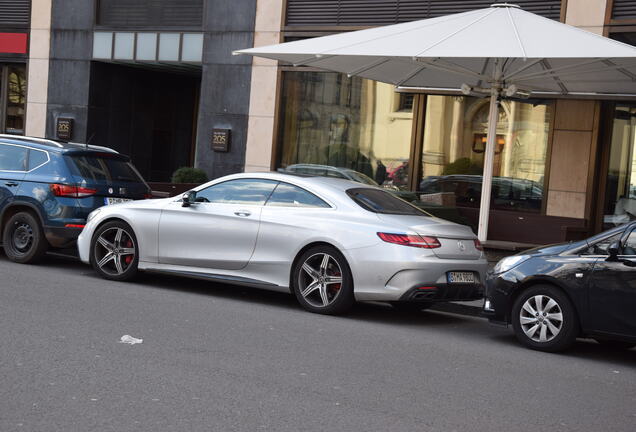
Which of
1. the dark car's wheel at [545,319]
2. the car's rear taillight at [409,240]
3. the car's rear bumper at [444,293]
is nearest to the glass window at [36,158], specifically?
the car's rear taillight at [409,240]

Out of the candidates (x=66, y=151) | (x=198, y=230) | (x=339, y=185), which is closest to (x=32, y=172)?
(x=66, y=151)

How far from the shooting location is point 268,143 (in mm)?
19344

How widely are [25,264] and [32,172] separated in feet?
4.05

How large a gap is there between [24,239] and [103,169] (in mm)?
1408

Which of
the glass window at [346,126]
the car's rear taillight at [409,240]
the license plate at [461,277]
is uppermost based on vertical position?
the glass window at [346,126]

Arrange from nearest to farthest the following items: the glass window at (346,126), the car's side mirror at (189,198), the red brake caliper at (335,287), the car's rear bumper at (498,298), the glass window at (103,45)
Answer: the car's rear bumper at (498,298) → the red brake caliper at (335,287) → the car's side mirror at (189,198) → the glass window at (346,126) → the glass window at (103,45)

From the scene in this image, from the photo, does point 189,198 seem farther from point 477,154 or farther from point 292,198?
point 477,154

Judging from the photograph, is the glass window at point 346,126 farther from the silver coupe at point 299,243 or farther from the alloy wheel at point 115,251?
the alloy wheel at point 115,251

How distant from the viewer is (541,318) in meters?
8.45

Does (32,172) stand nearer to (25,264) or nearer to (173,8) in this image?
(25,264)

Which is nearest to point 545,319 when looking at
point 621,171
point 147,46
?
point 621,171

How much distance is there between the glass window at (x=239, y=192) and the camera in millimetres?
10227

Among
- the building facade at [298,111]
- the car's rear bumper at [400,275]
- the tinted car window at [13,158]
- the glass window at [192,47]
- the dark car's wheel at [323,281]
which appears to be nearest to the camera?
the car's rear bumper at [400,275]

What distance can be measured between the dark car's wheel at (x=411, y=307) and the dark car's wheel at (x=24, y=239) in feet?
15.7
